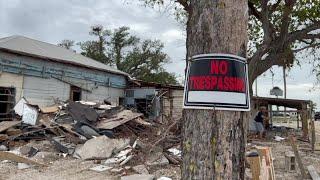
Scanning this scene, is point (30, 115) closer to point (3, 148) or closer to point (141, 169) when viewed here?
point (3, 148)

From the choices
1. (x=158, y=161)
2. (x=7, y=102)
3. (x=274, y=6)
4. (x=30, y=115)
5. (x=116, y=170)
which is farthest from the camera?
(x=7, y=102)

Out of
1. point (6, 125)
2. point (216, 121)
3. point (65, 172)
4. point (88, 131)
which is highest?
point (216, 121)

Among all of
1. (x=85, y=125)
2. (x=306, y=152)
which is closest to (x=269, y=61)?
(x=306, y=152)

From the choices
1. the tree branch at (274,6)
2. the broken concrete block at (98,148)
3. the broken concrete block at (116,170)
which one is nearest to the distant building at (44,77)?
the broken concrete block at (98,148)

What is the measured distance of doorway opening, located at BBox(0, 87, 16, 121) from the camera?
2031cm

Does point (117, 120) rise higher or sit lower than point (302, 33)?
lower

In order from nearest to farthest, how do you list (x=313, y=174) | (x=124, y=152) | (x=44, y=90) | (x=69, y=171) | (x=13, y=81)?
(x=313, y=174) < (x=69, y=171) < (x=124, y=152) < (x=13, y=81) < (x=44, y=90)

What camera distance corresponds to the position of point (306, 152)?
16.7 m

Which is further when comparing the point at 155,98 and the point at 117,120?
the point at 155,98

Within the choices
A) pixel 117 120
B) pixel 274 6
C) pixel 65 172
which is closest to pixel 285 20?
pixel 274 6

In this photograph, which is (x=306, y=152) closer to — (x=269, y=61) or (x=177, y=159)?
(x=269, y=61)

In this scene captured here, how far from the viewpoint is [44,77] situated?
2280cm

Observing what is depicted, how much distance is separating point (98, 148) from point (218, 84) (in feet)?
40.2

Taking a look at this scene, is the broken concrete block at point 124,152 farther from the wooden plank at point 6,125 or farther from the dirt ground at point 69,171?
the wooden plank at point 6,125
